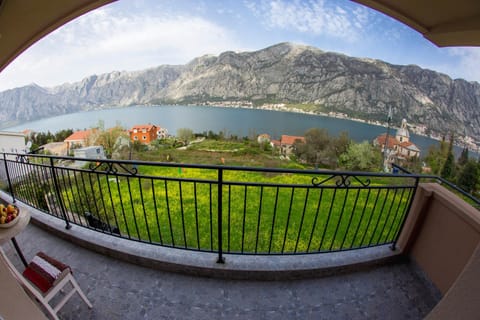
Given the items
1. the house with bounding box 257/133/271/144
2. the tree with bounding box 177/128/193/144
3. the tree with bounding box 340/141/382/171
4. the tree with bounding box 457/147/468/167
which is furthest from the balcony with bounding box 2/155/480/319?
the tree with bounding box 177/128/193/144

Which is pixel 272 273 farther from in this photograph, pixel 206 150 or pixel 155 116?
pixel 155 116

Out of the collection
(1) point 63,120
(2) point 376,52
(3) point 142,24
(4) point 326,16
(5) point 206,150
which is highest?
(4) point 326,16

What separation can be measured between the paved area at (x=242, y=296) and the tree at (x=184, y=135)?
1407 inches

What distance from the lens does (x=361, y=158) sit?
26.1 meters

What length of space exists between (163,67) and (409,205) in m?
64.8

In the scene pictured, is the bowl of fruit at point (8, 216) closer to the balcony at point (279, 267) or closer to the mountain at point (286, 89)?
the balcony at point (279, 267)

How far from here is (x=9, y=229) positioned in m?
1.59

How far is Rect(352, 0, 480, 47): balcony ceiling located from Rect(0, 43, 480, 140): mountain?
3719 cm

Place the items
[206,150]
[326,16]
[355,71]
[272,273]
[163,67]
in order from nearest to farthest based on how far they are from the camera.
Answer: [272,273], [206,150], [355,71], [326,16], [163,67]

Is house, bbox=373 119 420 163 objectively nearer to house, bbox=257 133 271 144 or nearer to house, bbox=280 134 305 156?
house, bbox=280 134 305 156

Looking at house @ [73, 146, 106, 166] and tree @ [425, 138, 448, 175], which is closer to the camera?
house @ [73, 146, 106, 166]

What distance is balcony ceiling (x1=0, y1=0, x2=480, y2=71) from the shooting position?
119cm

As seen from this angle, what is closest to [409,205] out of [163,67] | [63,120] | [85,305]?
[85,305]

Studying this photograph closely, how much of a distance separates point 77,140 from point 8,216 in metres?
32.6
